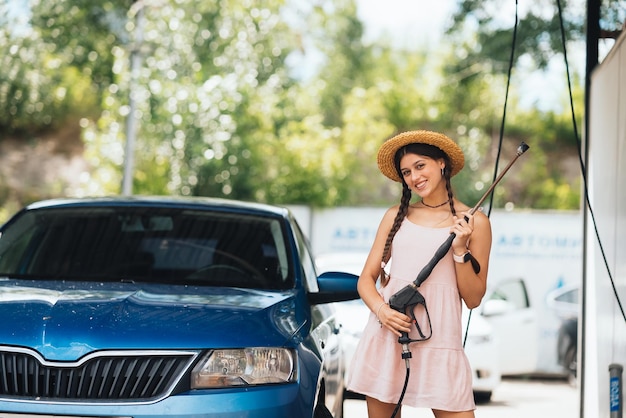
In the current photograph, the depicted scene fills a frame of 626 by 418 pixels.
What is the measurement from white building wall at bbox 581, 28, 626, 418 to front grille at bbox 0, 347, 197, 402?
2.43 m

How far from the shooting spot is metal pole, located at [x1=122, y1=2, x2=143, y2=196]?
1938 cm

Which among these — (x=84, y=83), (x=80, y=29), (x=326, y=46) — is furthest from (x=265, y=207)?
(x=326, y=46)

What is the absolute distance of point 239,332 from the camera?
4.49 metres

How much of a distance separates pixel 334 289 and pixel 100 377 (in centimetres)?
160

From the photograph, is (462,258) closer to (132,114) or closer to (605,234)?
(605,234)

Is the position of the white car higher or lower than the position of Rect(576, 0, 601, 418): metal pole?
lower

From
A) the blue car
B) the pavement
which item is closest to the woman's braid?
the blue car

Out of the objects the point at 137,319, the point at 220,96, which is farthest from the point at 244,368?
the point at 220,96

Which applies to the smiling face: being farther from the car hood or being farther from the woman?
the car hood

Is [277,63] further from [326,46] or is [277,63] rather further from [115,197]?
[326,46]

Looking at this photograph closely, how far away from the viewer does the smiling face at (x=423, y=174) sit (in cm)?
459

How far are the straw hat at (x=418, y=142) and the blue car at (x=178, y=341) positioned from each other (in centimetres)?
78

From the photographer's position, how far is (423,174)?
15.1 ft

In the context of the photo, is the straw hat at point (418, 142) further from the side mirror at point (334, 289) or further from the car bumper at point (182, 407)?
the car bumper at point (182, 407)
